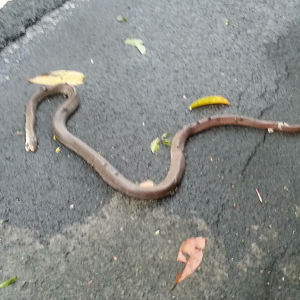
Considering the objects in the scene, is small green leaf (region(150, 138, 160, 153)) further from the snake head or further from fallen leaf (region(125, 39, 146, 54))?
fallen leaf (region(125, 39, 146, 54))

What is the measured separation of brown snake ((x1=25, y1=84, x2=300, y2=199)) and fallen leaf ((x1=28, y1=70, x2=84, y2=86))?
4.0 inches

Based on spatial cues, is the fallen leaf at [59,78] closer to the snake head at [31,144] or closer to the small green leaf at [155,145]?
the snake head at [31,144]

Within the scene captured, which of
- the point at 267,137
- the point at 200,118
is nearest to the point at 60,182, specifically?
the point at 200,118

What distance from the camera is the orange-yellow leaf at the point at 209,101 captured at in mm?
3078

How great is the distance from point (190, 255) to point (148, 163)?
28.8 inches

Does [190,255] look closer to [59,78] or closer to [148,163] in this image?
[148,163]

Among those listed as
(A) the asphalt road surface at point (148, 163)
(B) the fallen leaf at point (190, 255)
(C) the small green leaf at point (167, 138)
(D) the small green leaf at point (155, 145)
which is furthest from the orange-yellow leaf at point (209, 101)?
(B) the fallen leaf at point (190, 255)

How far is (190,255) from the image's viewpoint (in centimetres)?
232

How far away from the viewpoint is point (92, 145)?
277cm

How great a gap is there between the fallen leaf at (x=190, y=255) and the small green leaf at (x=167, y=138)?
2.52 ft

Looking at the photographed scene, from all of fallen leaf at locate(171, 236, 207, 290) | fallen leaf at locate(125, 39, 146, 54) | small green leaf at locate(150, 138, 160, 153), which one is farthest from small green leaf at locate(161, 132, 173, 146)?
fallen leaf at locate(125, 39, 146, 54)

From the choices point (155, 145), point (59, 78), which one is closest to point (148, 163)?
point (155, 145)

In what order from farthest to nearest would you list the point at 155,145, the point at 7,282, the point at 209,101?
the point at 209,101, the point at 155,145, the point at 7,282

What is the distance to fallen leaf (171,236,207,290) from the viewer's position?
7.39 ft
